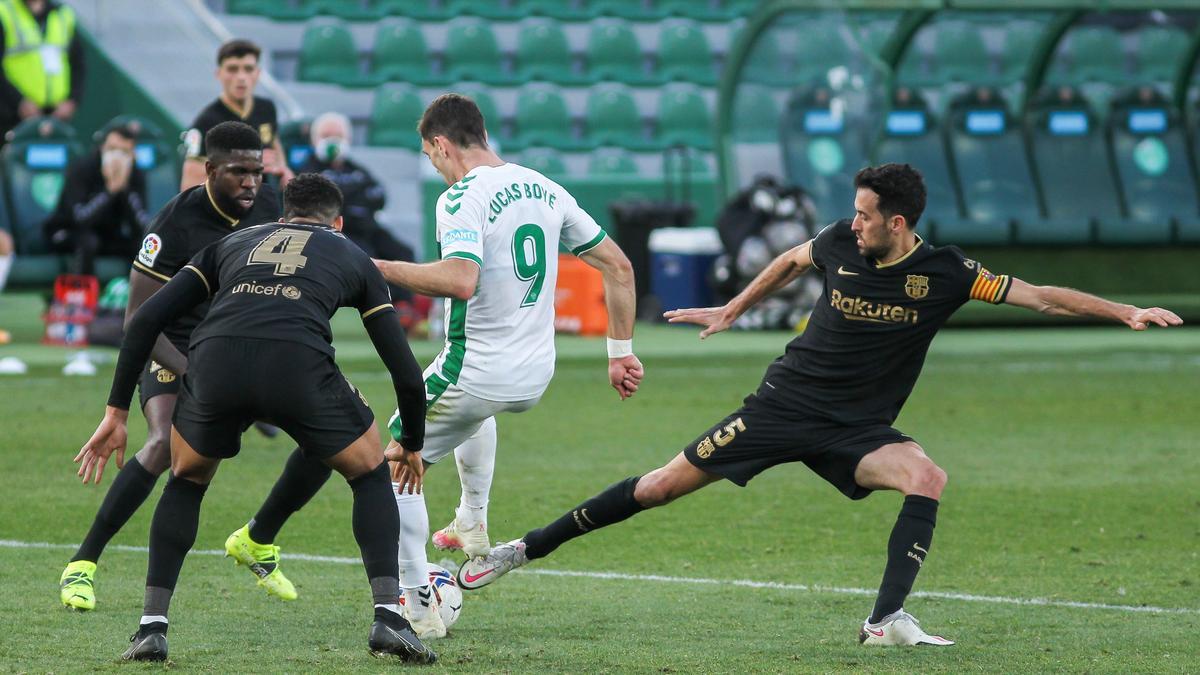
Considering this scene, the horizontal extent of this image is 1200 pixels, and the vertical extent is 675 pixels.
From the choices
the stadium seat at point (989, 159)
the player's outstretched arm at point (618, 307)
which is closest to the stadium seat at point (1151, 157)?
the stadium seat at point (989, 159)

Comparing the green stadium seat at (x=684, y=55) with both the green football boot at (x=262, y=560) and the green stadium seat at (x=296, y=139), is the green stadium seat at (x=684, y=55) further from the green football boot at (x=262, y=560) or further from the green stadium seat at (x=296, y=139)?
the green football boot at (x=262, y=560)

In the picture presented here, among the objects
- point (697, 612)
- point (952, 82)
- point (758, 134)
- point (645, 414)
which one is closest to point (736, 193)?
point (758, 134)

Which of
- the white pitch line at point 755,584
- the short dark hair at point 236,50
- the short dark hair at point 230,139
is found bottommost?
the white pitch line at point 755,584

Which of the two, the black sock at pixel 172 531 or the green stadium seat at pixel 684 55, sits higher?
the green stadium seat at pixel 684 55

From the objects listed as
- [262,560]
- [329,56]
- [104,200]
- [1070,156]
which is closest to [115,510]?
[262,560]

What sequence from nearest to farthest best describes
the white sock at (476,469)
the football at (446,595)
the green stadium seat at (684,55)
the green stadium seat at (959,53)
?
the football at (446,595) → the white sock at (476,469) → the green stadium seat at (959,53) → the green stadium seat at (684,55)

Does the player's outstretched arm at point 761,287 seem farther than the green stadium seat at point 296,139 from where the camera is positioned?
No

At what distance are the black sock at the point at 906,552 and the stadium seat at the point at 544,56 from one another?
18.0 meters

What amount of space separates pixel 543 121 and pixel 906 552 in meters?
17.5

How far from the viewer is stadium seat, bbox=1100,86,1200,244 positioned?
2011cm

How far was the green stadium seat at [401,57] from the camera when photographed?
23.3 m

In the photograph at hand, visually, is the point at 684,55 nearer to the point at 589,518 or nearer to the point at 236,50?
the point at 236,50

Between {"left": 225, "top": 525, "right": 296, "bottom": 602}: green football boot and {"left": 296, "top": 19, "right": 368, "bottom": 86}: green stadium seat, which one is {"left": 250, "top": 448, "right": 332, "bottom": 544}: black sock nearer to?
{"left": 225, "top": 525, "right": 296, "bottom": 602}: green football boot

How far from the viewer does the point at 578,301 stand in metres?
17.6
